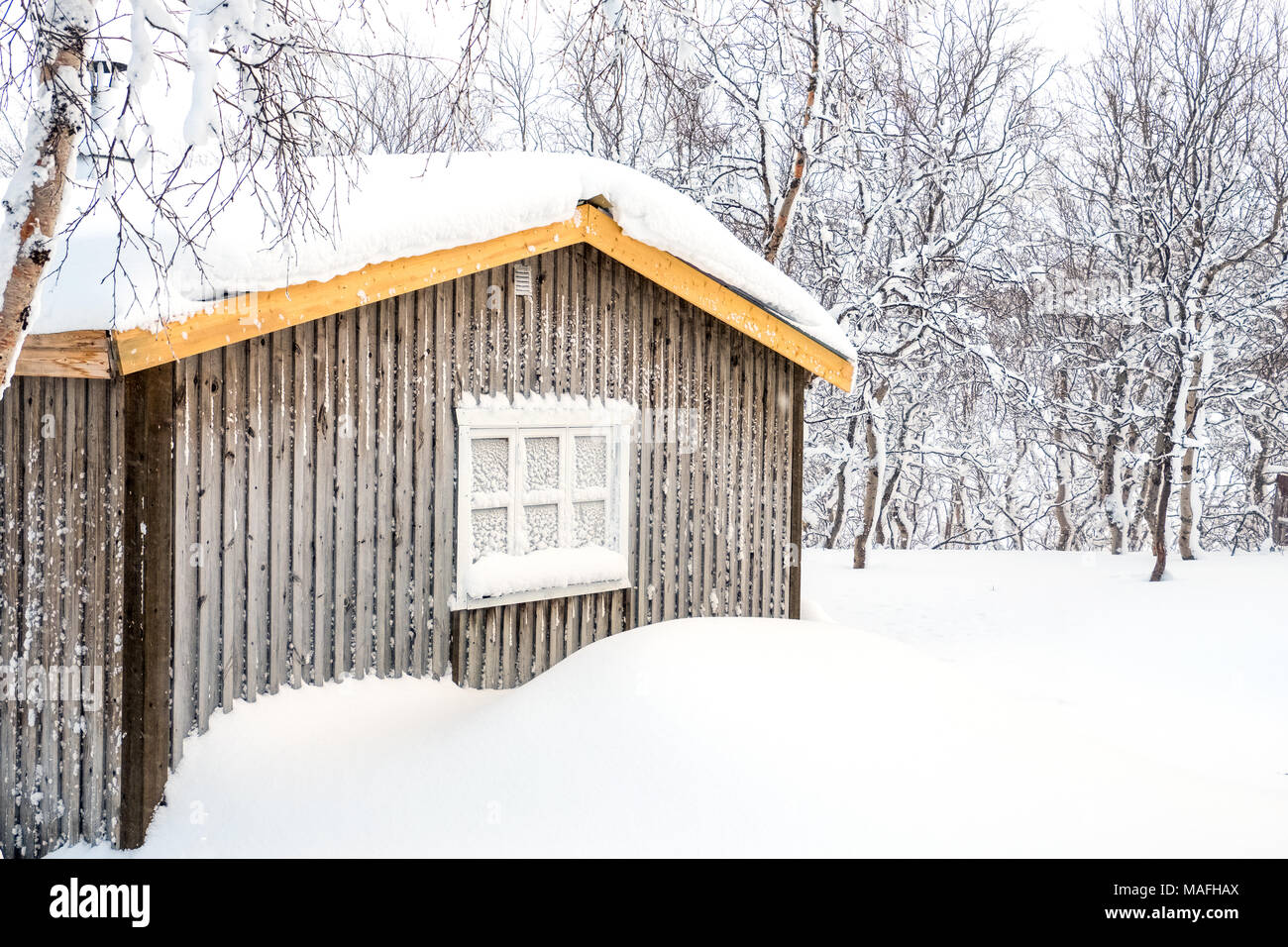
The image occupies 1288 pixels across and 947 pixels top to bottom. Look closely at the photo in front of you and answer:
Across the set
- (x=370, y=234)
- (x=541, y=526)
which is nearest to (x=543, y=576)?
(x=541, y=526)

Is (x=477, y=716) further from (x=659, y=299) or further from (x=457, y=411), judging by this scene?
(x=659, y=299)

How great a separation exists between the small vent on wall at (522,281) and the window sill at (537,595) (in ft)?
6.37

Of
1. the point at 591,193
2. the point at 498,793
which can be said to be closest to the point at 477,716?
the point at 498,793

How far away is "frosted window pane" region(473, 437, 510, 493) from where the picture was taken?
230 inches

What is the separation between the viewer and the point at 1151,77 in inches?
615

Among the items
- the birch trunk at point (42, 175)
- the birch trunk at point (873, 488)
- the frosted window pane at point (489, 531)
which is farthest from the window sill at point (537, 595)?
the birch trunk at point (873, 488)

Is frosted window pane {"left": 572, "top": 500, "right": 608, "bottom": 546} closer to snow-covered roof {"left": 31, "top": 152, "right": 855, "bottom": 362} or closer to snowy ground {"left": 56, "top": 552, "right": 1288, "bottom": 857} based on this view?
snowy ground {"left": 56, "top": 552, "right": 1288, "bottom": 857}

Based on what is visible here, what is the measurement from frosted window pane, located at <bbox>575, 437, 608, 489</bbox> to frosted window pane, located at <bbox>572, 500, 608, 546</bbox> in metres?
0.15

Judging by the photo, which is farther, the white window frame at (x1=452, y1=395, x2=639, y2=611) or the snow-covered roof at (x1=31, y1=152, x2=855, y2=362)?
the white window frame at (x1=452, y1=395, x2=639, y2=611)

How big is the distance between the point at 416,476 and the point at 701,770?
2.54 metres

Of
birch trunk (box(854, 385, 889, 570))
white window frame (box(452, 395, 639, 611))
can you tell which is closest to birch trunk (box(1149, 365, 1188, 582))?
birch trunk (box(854, 385, 889, 570))

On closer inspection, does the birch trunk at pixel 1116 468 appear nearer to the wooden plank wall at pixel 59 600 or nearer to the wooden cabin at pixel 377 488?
the wooden cabin at pixel 377 488

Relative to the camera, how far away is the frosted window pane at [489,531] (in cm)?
586

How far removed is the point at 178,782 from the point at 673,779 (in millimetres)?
2488
